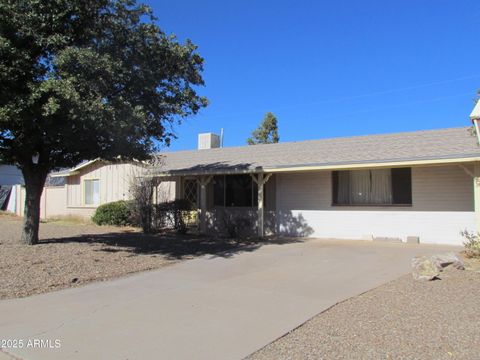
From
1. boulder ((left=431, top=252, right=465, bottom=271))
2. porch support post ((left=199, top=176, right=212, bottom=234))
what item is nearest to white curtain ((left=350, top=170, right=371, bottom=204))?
porch support post ((left=199, top=176, right=212, bottom=234))

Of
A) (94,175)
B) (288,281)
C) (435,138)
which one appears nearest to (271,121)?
(94,175)

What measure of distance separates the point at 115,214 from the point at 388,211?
1181 centimetres

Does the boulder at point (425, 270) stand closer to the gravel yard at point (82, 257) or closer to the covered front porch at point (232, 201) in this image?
the gravel yard at point (82, 257)

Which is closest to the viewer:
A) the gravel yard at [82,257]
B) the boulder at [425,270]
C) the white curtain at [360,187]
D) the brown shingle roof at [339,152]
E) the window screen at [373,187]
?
the boulder at [425,270]

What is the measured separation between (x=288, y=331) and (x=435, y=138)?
11.4 m

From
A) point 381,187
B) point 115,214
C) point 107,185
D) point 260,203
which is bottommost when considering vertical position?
point 115,214

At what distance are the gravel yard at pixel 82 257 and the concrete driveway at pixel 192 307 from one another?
0.56m

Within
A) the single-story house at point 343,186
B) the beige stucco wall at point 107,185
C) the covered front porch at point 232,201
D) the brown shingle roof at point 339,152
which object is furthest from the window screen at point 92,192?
the covered front porch at point 232,201

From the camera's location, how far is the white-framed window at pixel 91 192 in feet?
75.5

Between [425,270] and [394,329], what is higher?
[425,270]

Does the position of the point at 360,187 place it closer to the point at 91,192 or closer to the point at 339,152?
the point at 339,152

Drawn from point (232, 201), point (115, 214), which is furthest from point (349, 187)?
point (115, 214)

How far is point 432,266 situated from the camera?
8414mm

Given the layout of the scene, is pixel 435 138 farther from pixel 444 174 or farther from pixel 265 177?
pixel 265 177
